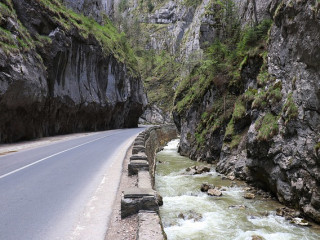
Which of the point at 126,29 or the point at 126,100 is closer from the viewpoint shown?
the point at 126,100

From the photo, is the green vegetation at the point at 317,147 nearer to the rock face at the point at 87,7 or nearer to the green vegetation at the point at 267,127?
the green vegetation at the point at 267,127

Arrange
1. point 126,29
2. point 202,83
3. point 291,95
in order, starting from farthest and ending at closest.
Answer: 1. point 126,29
2. point 202,83
3. point 291,95

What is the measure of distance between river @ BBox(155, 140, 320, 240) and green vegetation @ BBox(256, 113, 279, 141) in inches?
115

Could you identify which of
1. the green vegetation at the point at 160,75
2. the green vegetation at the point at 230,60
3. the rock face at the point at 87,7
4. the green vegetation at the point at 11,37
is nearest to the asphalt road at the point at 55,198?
the green vegetation at the point at 11,37

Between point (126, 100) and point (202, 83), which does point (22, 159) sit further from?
point (126, 100)

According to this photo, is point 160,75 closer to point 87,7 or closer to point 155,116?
point 155,116

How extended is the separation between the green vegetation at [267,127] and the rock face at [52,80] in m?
16.3

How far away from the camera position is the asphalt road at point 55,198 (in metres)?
5.00

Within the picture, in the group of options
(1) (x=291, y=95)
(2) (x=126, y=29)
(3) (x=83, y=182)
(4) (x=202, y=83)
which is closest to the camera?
(3) (x=83, y=182)

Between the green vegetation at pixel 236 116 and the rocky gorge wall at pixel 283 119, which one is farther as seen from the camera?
the green vegetation at pixel 236 116

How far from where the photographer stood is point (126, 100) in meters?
50.4

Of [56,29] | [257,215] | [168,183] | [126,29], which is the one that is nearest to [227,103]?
[168,183]

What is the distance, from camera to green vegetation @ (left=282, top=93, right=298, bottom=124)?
1047cm

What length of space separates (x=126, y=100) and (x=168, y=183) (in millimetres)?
36815
